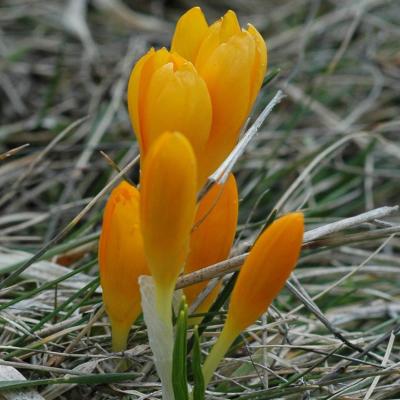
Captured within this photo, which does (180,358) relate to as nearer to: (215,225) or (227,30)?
(215,225)

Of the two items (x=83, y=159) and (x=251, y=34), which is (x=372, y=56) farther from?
(x=251, y=34)

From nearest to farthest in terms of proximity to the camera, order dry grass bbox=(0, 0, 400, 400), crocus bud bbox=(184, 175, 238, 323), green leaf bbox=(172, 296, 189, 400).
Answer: green leaf bbox=(172, 296, 189, 400) < crocus bud bbox=(184, 175, 238, 323) < dry grass bbox=(0, 0, 400, 400)

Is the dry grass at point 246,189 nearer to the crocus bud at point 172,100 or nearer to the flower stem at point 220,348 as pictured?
the flower stem at point 220,348

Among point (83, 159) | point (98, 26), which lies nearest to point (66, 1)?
point (98, 26)

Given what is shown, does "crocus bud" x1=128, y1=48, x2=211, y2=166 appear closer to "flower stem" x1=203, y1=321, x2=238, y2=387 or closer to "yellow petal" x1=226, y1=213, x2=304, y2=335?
"yellow petal" x1=226, y1=213, x2=304, y2=335

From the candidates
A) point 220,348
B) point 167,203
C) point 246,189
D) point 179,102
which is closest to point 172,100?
point 179,102

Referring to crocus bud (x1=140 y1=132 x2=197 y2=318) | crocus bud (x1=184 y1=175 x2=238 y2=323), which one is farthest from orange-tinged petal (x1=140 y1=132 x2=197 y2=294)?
crocus bud (x1=184 y1=175 x2=238 y2=323)

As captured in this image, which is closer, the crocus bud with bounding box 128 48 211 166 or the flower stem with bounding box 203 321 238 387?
the crocus bud with bounding box 128 48 211 166

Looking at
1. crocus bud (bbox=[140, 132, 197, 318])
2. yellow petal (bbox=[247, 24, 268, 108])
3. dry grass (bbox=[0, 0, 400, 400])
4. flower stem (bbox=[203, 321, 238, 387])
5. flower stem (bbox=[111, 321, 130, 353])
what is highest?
yellow petal (bbox=[247, 24, 268, 108])
